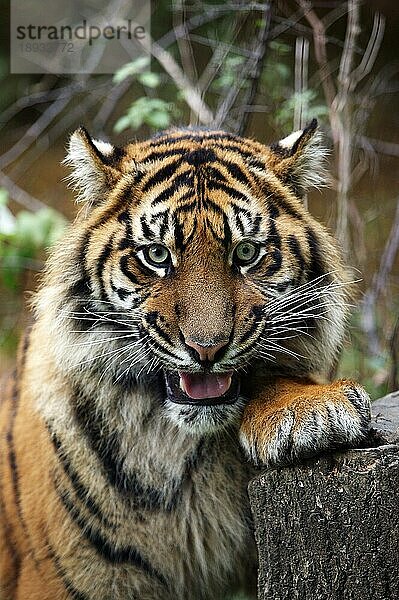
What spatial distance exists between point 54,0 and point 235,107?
137 cm

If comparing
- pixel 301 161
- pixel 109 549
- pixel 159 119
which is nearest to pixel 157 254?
pixel 301 161

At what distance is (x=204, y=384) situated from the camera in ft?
8.07

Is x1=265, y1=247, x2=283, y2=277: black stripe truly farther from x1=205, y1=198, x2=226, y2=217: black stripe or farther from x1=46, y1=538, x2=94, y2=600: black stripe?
x1=46, y1=538, x2=94, y2=600: black stripe

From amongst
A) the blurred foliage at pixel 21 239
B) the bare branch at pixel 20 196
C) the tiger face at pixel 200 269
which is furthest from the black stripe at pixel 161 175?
the bare branch at pixel 20 196

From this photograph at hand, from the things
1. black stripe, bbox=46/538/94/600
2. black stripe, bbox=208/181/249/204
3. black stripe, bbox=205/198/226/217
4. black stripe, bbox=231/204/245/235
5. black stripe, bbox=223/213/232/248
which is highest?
black stripe, bbox=208/181/249/204

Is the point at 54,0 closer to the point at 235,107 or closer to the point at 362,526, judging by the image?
the point at 235,107

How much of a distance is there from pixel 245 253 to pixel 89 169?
0.56 metres

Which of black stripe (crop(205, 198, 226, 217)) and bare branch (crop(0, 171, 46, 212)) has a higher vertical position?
bare branch (crop(0, 171, 46, 212))

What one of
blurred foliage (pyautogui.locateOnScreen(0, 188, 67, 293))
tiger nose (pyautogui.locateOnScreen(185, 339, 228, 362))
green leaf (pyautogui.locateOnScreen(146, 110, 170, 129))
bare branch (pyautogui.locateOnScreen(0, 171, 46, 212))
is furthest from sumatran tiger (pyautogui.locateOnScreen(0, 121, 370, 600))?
bare branch (pyautogui.locateOnScreen(0, 171, 46, 212))

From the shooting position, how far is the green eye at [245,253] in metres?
2.46

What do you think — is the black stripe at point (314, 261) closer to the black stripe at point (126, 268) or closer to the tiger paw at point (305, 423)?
the tiger paw at point (305, 423)

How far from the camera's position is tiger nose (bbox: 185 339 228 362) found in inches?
89.2

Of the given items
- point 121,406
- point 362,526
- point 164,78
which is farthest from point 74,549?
point 164,78

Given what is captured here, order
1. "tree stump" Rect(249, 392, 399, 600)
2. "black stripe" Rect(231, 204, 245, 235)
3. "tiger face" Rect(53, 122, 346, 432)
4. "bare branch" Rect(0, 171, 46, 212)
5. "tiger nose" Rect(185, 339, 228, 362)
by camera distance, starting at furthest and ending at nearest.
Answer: "bare branch" Rect(0, 171, 46, 212) → "black stripe" Rect(231, 204, 245, 235) → "tiger face" Rect(53, 122, 346, 432) → "tiger nose" Rect(185, 339, 228, 362) → "tree stump" Rect(249, 392, 399, 600)
